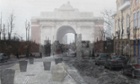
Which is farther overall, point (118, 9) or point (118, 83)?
point (118, 9)

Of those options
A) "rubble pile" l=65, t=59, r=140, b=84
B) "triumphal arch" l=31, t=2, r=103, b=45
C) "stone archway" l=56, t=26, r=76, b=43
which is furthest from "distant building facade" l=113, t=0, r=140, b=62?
"stone archway" l=56, t=26, r=76, b=43

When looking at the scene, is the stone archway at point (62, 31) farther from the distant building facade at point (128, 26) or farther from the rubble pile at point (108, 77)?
the rubble pile at point (108, 77)

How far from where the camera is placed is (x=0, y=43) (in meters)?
38.4

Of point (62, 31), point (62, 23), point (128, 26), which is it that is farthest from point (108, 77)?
point (62, 31)

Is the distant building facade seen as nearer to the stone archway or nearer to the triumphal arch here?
the triumphal arch

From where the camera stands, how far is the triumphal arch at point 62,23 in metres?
47.2

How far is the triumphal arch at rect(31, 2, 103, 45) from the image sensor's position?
1859 inches

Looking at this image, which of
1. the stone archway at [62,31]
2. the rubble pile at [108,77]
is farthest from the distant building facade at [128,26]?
the stone archway at [62,31]

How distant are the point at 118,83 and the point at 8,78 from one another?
5752 millimetres

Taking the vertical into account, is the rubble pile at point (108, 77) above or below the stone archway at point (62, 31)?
below

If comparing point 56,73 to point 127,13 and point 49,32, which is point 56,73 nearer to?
point 127,13

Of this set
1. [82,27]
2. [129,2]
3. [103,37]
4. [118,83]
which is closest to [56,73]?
[118,83]

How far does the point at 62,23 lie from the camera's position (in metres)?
55.3

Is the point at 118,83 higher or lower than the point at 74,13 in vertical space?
lower
